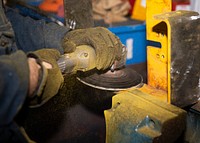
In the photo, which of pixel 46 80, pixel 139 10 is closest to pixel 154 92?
pixel 46 80

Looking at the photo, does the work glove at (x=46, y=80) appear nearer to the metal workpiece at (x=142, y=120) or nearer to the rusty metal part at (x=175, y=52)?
the metal workpiece at (x=142, y=120)

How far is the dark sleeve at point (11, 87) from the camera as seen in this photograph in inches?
23.4

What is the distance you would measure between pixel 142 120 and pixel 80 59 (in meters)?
0.27

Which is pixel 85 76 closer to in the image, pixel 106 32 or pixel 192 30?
pixel 106 32

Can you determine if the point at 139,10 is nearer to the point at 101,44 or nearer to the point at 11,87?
the point at 101,44

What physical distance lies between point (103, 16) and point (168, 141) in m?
1.70

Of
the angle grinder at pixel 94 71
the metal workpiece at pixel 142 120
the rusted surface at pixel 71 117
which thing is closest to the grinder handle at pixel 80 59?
the angle grinder at pixel 94 71

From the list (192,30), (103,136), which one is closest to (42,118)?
(103,136)

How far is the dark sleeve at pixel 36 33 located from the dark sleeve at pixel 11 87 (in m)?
0.41

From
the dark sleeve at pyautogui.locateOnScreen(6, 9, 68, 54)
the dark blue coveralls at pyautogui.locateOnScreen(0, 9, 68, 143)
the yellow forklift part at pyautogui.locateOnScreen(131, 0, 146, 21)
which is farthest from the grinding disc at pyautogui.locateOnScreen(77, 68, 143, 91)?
the yellow forklift part at pyautogui.locateOnScreen(131, 0, 146, 21)

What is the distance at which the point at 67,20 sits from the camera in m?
1.17

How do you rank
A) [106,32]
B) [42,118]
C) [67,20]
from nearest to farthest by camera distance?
1. [106,32]
2. [67,20]
3. [42,118]

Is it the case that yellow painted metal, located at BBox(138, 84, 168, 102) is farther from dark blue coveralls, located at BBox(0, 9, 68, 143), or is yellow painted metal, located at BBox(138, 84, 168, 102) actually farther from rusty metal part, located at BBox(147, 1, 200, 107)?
dark blue coveralls, located at BBox(0, 9, 68, 143)

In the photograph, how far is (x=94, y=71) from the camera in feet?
3.26
